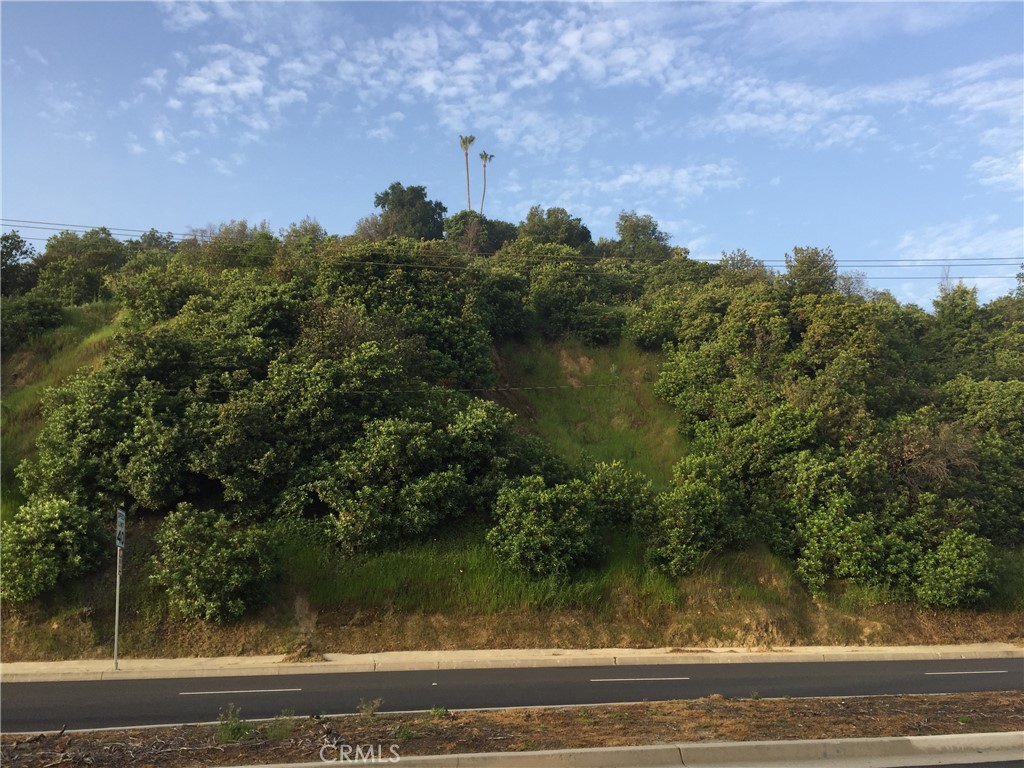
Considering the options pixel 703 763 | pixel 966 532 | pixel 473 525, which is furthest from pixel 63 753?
pixel 966 532

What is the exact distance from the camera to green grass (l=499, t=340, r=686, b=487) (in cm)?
2666

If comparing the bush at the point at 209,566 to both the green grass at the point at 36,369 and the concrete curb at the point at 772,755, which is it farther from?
the concrete curb at the point at 772,755

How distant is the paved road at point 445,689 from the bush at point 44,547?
280 cm

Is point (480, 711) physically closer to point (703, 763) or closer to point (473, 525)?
point (703, 763)

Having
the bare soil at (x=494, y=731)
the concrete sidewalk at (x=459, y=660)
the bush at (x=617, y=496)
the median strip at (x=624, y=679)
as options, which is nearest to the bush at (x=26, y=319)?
the concrete sidewalk at (x=459, y=660)

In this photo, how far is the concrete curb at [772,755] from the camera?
251 inches

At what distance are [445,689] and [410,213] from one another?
47920 mm

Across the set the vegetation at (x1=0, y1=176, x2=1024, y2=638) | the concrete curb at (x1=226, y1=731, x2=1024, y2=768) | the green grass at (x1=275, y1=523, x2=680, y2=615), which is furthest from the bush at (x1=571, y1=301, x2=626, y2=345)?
the concrete curb at (x1=226, y1=731, x2=1024, y2=768)

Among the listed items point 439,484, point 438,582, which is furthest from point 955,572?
point 439,484
